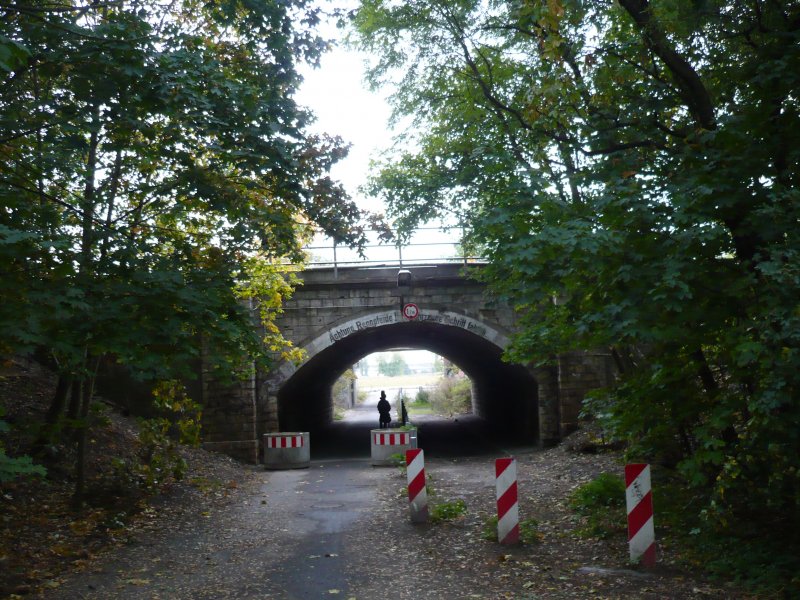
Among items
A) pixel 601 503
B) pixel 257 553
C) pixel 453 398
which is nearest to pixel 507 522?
pixel 601 503

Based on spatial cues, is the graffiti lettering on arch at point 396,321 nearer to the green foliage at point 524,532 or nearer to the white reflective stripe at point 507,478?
the green foliage at point 524,532

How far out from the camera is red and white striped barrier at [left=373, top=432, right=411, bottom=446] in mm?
13750

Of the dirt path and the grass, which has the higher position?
the grass

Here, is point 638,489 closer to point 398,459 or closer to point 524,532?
point 524,532

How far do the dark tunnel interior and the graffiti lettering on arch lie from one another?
0.32 meters

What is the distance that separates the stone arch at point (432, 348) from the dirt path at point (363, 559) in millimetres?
5981

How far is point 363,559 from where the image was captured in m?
6.48

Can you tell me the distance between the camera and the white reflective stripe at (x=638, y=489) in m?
5.69

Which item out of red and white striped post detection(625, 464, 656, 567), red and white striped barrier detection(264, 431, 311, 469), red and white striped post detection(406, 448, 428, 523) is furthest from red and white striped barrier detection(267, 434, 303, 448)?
red and white striped post detection(625, 464, 656, 567)

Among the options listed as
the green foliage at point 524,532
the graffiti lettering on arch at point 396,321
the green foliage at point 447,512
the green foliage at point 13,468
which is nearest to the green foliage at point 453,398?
the graffiti lettering on arch at point 396,321

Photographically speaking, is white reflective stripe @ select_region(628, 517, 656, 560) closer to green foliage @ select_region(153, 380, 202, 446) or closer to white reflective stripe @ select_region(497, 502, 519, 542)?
white reflective stripe @ select_region(497, 502, 519, 542)

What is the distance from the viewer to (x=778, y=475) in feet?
16.4

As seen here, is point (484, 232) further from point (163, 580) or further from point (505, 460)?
point (163, 580)

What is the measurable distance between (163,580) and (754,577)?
15.3 feet
